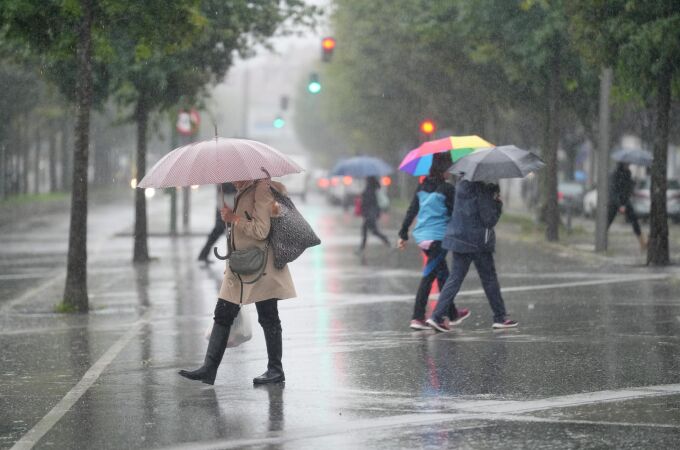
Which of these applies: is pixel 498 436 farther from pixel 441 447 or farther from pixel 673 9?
pixel 673 9

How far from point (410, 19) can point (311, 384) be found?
26.9 meters

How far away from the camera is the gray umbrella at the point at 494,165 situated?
12281 millimetres

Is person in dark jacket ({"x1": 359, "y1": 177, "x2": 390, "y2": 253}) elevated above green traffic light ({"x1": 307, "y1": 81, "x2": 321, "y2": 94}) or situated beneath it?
situated beneath

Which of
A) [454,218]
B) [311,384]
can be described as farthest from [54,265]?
[311,384]

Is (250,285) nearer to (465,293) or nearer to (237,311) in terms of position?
(237,311)

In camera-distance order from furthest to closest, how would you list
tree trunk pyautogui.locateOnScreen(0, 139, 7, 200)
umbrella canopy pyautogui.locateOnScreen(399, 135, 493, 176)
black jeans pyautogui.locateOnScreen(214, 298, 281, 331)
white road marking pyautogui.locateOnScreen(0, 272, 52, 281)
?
1. tree trunk pyautogui.locateOnScreen(0, 139, 7, 200)
2. white road marking pyautogui.locateOnScreen(0, 272, 52, 281)
3. umbrella canopy pyautogui.locateOnScreen(399, 135, 493, 176)
4. black jeans pyautogui.locateOnScreen(214, 298, 281, 331)

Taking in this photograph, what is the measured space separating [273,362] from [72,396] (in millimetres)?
1404

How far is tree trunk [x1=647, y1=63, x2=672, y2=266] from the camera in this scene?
2064 centimetres

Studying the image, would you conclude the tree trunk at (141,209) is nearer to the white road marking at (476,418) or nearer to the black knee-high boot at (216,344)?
the black knee-high boot at (216,344)

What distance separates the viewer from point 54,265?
23359 millimetres

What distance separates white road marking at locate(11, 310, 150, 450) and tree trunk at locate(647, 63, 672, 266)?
10.2 meters

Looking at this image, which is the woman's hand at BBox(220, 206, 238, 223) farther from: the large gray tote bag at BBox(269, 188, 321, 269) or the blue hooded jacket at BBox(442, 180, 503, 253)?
the blue hooded jacket at BBox(442, 180, 503, 253)

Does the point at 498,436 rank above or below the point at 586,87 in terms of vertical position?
below

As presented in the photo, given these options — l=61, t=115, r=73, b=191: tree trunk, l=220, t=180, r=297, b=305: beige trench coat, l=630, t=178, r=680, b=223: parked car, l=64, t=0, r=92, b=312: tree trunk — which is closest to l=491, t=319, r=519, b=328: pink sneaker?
l=220, t=180, r=297, b=305: beige trench coat
